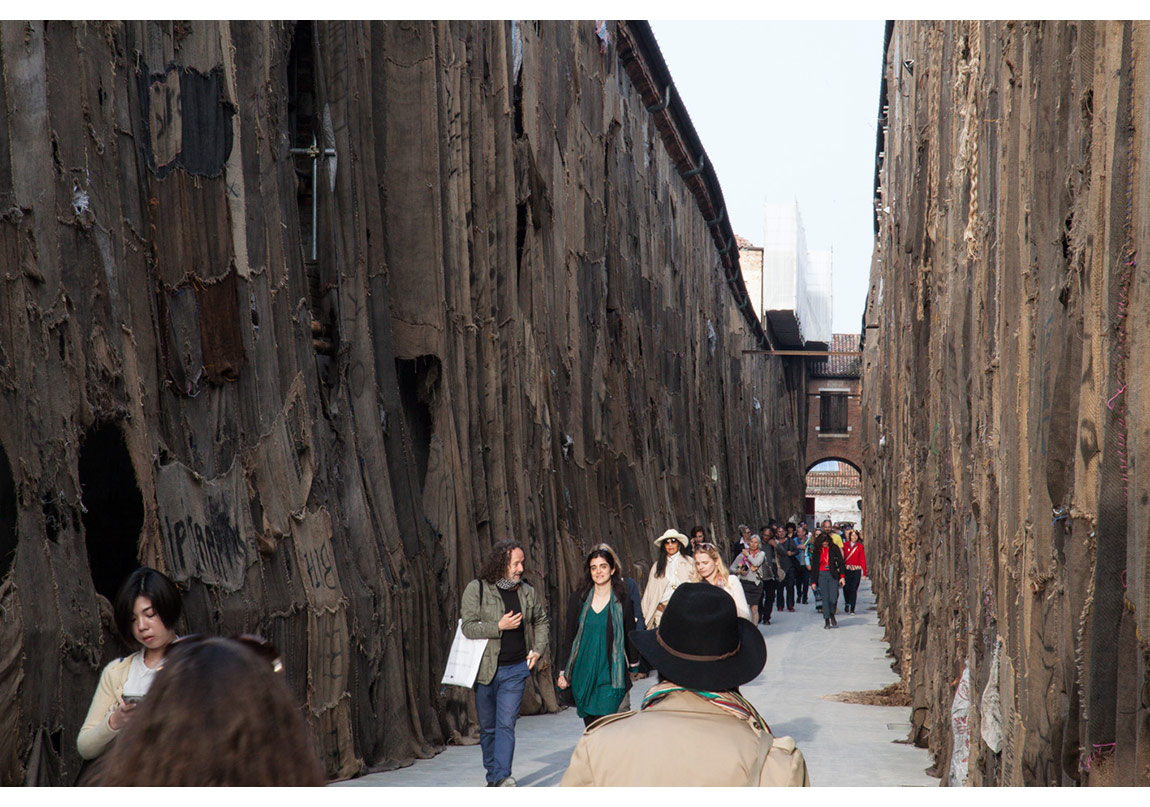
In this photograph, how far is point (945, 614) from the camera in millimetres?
9594

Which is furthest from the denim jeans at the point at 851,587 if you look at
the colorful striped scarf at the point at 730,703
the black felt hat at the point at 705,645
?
the colorful striped scarf at the point at 730,703

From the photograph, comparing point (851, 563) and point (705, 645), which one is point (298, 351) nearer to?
point (705, 645)

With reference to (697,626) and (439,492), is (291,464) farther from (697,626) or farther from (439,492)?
(697,626)

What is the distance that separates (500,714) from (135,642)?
3.55m

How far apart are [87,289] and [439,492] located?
515 centimetres

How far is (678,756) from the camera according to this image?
3.09 meters

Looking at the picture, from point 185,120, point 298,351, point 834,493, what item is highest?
point 185,120

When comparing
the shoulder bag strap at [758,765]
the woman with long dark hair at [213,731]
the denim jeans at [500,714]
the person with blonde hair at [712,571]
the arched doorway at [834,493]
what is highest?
the woman with long dark hair at [213,731]

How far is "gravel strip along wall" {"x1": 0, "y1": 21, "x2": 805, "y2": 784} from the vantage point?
6.40m

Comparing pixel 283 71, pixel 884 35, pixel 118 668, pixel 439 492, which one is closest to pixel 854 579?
pixel 884 35

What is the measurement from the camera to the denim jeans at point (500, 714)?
26.7ft

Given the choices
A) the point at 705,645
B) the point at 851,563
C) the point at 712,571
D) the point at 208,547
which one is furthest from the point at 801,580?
the point at 705,645

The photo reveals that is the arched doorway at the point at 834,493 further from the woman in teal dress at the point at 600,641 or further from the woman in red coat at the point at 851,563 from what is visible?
the woman in teal dress at the point at 600,641

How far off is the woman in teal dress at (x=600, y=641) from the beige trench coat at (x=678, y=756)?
5.23 meters
